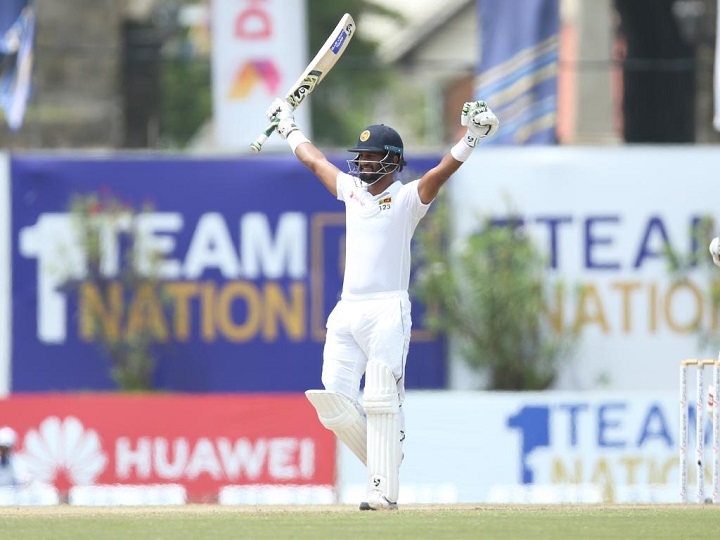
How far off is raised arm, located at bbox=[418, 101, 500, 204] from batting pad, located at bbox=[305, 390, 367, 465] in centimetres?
105

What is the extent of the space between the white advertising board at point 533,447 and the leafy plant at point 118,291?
310 centimetres

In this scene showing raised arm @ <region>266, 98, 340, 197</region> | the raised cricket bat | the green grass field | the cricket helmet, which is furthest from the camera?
the raised cricket bat

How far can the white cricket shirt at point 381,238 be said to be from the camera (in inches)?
330

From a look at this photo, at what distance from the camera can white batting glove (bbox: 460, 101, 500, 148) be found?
8.22 meters

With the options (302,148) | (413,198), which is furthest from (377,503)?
(302,148)

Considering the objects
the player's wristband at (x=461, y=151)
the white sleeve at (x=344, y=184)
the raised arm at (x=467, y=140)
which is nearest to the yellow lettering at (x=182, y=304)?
the white sleeve at (x=344, y=184)

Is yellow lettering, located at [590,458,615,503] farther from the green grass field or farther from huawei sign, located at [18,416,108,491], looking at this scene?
the green grass field

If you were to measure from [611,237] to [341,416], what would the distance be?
780cm

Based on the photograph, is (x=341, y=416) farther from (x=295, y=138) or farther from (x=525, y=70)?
(x=525, y=70)

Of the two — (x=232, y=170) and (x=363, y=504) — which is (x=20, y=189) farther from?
(x=363, y=504)

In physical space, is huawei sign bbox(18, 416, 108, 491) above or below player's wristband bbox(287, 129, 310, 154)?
below

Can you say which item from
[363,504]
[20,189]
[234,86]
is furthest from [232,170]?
[363,504]

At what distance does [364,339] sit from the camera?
839cm

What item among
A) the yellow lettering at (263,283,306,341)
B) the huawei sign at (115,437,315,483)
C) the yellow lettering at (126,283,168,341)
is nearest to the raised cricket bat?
the huawei sign at (115,437,315,483)
